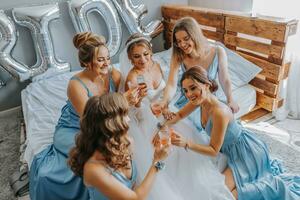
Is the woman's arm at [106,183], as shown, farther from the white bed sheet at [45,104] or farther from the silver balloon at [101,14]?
the silver balloon at [101,14]

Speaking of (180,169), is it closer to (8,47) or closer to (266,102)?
(266,102)

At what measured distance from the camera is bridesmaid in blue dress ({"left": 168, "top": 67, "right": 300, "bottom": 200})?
1.23m

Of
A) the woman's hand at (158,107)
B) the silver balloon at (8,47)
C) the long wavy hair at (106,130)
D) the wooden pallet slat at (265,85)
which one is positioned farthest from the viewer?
the silver balloon at (8,47)

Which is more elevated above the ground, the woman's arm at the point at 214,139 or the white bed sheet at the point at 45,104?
the woman's arm at the point at 214,139

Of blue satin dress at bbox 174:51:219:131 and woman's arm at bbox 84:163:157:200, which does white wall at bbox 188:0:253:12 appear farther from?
woman's arm at bbox 84:163:157:200

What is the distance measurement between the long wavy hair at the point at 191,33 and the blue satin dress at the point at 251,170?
0.52 m

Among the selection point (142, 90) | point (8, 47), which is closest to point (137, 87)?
point (142, 90)

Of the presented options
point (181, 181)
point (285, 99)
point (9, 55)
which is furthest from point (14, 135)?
point (285, 99)

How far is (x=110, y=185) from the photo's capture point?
960 millimetres

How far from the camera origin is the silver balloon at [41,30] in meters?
2.47

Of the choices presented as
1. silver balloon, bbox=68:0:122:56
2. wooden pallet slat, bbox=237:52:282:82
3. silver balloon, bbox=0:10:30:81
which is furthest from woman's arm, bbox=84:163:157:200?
silver balloon, bbox=68:0:122:56

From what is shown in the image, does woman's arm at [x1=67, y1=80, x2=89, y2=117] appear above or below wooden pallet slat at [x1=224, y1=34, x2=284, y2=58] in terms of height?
above

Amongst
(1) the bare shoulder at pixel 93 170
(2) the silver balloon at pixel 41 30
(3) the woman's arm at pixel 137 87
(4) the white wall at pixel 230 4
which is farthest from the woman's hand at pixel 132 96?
(4) the white wall at pixel 230 4

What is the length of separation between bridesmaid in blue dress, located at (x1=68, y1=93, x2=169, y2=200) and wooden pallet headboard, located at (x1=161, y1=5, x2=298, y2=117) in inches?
63.8
